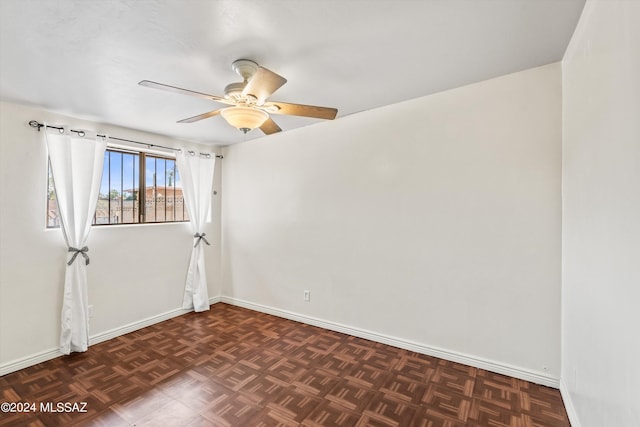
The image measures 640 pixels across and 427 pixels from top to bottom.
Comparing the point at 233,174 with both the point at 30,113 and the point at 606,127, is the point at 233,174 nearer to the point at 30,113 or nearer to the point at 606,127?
the point at 30,113

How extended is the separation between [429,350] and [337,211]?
1644mm

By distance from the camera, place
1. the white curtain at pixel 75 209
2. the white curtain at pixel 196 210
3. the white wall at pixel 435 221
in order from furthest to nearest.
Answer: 1. the white curtain at pixel 196 210
2. the white curtain at pixel 75 209
3. the white wall at pixel 435 221

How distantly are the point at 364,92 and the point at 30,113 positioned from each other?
3.08 m

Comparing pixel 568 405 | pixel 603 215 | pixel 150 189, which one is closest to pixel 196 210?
pixel 150 189

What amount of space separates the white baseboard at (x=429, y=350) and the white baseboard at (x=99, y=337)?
1156 millimetres

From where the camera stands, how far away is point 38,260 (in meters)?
2.75

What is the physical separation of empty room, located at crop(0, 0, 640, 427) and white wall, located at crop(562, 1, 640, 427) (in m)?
0.02

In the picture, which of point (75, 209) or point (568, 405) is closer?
point (568, 405)

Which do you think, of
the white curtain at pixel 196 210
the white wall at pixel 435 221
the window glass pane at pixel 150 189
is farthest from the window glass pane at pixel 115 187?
the white wall at pixel 435 221

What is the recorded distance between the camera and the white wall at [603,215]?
1.03 m

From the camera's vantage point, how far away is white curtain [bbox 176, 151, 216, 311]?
3955 millimetres

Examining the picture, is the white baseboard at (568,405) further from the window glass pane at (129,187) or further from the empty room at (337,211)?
the window glass pane at (129,187)

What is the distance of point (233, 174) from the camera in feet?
14.2

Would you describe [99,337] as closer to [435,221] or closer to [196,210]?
[196,210]
